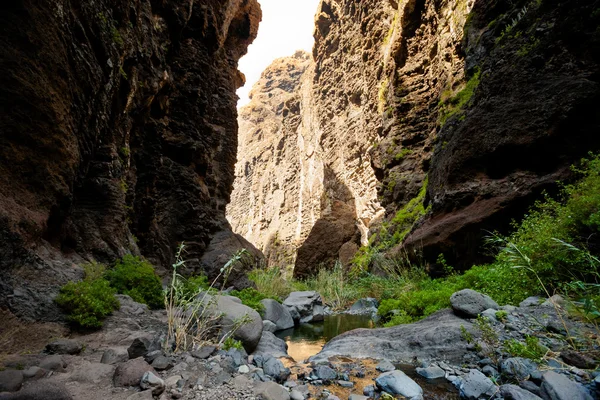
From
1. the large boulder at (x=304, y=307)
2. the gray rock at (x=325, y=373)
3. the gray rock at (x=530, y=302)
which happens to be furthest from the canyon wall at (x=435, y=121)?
the gray rock at (x=325, y=373)

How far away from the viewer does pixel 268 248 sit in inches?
1379

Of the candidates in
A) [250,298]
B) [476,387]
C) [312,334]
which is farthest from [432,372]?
[250,298]

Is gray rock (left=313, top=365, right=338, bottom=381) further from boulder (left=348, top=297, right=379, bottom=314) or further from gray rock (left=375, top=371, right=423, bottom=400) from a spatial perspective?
boulder (left=348, top=297, right=379, bottom=314)

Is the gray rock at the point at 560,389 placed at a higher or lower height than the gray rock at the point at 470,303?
lower

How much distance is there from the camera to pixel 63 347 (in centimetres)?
301

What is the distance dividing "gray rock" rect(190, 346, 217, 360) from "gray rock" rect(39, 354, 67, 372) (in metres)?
1.13

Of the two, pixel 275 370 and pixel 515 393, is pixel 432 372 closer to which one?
pixel 515 393

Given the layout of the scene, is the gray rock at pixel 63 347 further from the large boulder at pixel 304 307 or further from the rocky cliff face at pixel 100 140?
the large boulder at pixel 304 307

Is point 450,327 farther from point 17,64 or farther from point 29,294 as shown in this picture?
point 17,64

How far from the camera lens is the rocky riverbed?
2.36 m

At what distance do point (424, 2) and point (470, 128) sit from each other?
12348 mm

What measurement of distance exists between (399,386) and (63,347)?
357 cm

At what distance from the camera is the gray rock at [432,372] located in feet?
11.3

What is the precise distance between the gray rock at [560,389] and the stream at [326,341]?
2.66 feet
